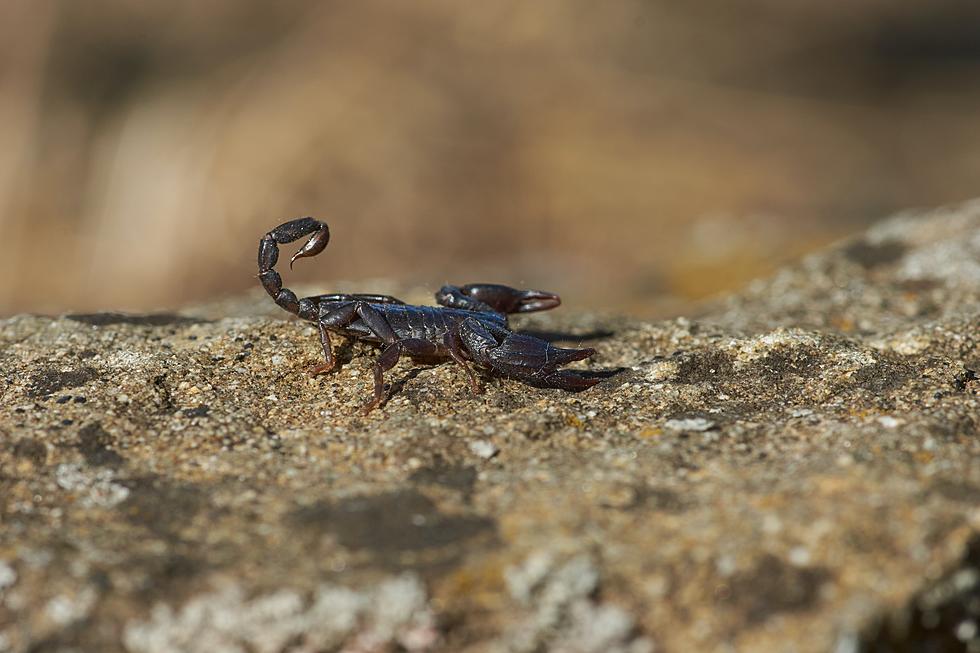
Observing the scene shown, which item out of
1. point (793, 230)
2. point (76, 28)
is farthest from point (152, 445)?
point (76, 28)

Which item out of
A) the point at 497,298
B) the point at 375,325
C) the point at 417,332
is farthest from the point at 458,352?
the point at 497,298

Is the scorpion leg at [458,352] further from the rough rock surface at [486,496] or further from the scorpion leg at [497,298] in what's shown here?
the scorpion leg at [497,298]

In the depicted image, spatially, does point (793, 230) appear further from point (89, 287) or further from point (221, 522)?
point (89, 287)

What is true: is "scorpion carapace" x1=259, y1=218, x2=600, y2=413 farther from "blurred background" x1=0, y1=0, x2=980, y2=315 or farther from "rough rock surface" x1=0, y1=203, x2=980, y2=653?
"blurred background" x1=0, y1=0, x2=980, y2=315

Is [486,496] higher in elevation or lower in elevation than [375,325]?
lower

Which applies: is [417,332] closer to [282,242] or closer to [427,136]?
[282,242]

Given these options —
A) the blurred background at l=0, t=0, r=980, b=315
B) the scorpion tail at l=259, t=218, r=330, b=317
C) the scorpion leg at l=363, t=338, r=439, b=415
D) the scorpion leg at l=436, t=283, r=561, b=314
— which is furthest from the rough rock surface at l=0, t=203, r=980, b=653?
the blurred background at l=0, t=0, r=980, b=315
